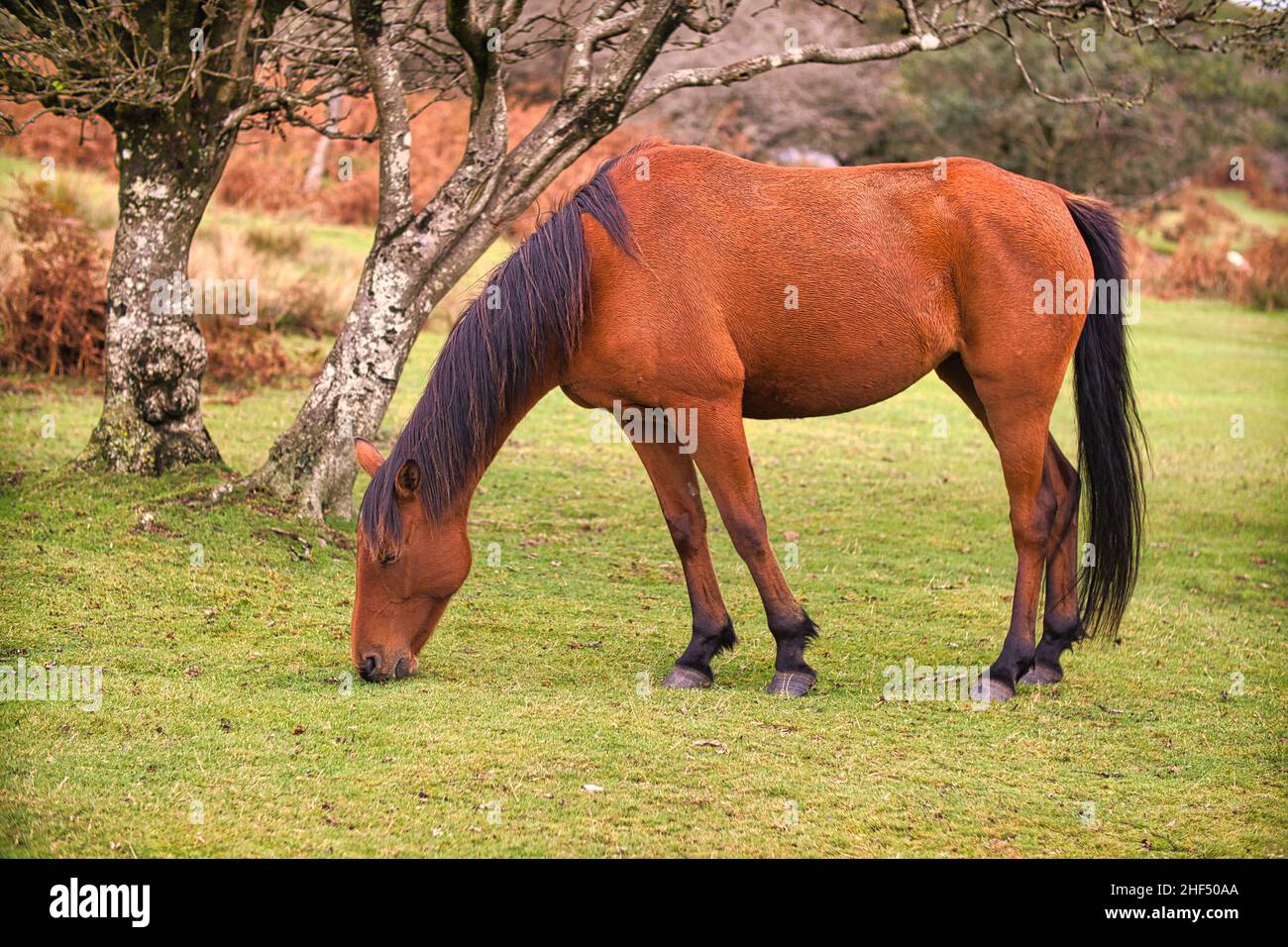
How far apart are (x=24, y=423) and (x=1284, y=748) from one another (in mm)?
9583

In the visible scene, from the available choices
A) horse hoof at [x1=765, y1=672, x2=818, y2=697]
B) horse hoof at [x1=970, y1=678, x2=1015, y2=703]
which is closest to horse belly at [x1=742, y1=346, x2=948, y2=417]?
horse hoof at [x1=765, y1=672, x2=818, y2=697]

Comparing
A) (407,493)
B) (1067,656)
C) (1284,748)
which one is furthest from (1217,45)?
(407,493)

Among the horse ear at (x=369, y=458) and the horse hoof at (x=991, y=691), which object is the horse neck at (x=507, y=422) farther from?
the horse hoof at (x=991, y=691)

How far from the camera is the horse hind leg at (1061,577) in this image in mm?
6371

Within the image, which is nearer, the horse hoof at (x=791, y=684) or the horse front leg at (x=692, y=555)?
the horse hoof at (x=791, y=684)

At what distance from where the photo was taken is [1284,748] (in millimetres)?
5457

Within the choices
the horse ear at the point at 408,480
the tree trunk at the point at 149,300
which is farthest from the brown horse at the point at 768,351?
the tree trunk at the point at 149,300

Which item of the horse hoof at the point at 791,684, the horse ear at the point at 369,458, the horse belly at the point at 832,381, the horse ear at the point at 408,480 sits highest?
the horse belly at the point at 832,381

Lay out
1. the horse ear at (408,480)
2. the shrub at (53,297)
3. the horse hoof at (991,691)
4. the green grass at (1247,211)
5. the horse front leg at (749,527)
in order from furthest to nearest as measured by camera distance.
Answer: the green grass at (1247,211)
the shrub at (53,297)
the horse hoof at (991,691)
the horse front leg at (749,527)
the horse ear at (408,480)

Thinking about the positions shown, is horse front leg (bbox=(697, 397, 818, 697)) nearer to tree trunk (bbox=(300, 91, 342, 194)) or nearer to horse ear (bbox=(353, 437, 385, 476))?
horse ear (bbox=(353, 437, 385, 476))

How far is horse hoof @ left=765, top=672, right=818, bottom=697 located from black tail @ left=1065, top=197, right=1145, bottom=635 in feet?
5.31

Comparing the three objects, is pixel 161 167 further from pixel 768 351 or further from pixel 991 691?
pixel 991 691

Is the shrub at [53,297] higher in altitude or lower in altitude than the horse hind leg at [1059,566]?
higher

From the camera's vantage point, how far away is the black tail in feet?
20.9
